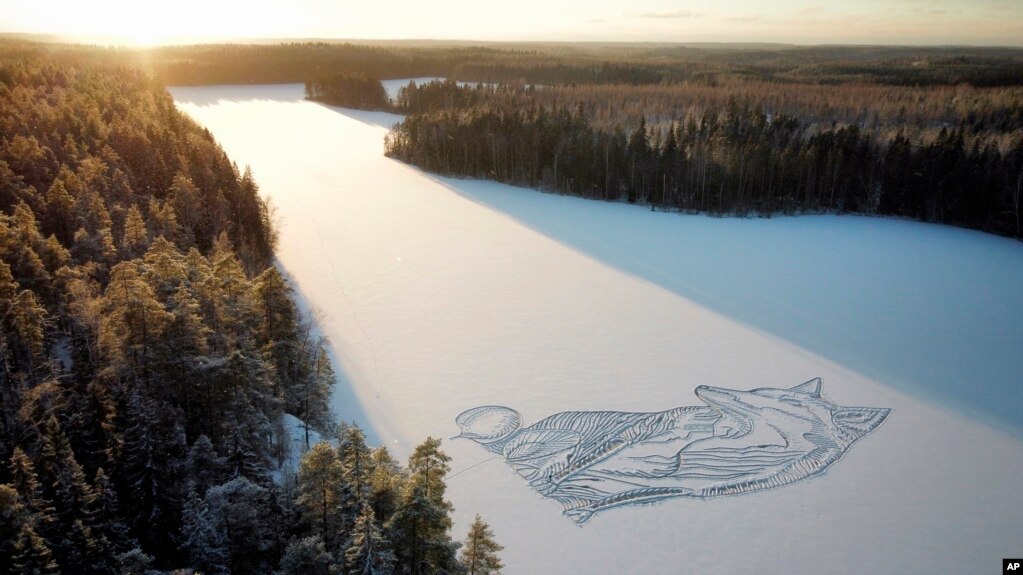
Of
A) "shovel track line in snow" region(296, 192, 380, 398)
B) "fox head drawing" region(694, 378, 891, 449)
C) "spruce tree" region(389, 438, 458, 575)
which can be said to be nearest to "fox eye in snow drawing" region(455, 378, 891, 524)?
"fox head drawing" region(694, 378, 891, 449)

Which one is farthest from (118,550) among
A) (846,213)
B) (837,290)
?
(846,213)

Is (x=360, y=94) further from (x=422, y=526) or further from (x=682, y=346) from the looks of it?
(x=422, y=526)

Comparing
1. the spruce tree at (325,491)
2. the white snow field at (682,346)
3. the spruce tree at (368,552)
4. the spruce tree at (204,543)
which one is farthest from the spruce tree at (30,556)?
the white snow field at (682,346)

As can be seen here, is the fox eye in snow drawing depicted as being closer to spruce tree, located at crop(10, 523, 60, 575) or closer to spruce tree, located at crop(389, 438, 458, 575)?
spruce tree, located at crop(389, 438, 458, 575)

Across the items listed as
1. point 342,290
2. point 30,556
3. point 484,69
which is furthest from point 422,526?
point 484,69

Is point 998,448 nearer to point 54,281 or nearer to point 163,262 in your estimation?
point 163,262

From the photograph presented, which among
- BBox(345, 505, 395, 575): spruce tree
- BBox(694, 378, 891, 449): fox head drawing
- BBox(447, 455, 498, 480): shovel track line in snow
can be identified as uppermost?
BBox(345, 505, 395, 575): spruce tree
